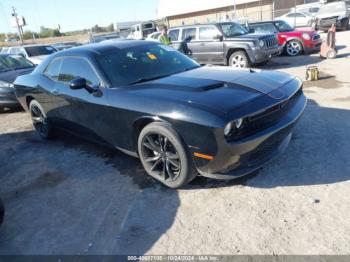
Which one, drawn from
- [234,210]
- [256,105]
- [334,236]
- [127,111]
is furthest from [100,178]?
[334,236]

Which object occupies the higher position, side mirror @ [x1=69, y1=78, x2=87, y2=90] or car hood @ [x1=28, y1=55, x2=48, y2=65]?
side mirror @ [x1=69, y1=78, x2=87, y2=90]

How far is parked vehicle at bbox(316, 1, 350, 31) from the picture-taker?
66.6 feet

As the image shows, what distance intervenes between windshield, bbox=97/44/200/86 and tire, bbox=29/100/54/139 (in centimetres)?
206

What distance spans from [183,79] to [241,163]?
128 cm

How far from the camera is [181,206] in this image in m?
3.29

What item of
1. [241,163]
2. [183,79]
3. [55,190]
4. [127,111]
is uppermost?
[183,79]

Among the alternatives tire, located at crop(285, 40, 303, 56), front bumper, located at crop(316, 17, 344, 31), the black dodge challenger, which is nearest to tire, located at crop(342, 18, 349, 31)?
front bumper, located at crop(316, 17, 344, 31)

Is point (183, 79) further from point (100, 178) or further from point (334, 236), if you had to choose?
point (334, 236)

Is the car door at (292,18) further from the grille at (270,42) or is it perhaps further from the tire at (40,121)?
the tire at (40,121)

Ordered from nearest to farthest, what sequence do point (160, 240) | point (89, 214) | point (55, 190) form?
point (160, 240) → point (89, 214) → point (55, 190)

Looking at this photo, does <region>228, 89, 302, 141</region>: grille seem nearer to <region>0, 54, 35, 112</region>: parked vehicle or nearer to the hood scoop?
the hood scoop

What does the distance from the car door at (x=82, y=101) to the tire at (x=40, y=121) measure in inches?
28.9

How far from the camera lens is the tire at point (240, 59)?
33.6 ft

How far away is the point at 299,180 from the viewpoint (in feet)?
11.3
